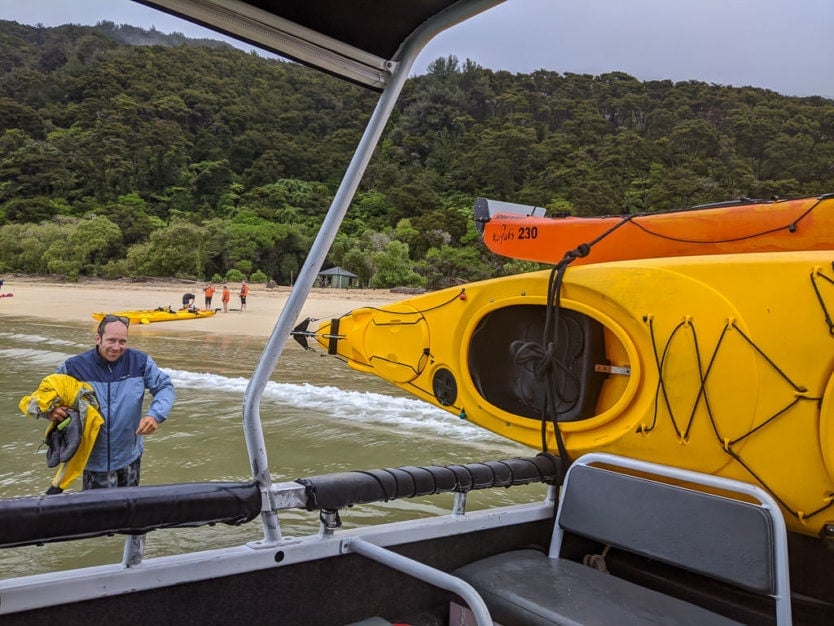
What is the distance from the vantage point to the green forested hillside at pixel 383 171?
26.3 metres

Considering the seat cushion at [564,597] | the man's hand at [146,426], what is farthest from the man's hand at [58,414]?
the seat cushion at [564,597]

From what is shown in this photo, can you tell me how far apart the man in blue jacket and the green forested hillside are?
42.6 ft

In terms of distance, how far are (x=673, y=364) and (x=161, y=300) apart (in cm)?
3274

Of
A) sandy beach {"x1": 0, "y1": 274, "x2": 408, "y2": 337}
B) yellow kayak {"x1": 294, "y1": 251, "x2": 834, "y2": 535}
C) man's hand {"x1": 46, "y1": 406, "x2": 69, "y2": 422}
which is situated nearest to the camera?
yellow kayak {"x1": 294, "y1": 251, "x2": 834, "y2": 535}

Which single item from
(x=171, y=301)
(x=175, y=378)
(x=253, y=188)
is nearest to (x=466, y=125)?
(x=253, y=188)

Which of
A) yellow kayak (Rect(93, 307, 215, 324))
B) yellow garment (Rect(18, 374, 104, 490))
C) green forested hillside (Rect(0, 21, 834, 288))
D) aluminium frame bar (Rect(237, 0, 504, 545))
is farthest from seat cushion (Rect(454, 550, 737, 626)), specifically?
yellow kayak (Rect(93, 307, 215, 324))

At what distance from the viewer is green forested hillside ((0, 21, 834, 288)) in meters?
26.3

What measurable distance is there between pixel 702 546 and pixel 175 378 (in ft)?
37.1

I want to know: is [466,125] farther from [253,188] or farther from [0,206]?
[0,206]

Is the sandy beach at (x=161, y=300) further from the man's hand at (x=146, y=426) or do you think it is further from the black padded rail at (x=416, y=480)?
the black padded rail at (x=416, y=480)

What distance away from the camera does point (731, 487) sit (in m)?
1.73

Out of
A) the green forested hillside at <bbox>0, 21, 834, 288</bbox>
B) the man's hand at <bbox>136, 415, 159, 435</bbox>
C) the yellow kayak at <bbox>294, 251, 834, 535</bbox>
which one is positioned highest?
the green forested hillside at <bbox>0, 21, 834, 288</bbox>

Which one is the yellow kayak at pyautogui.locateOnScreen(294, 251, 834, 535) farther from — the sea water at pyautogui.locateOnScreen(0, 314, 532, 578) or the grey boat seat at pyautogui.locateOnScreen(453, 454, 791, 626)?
the sea water at pyautogui.locateOnScreen(0, 314, 532, 578)

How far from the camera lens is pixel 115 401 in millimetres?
3336
